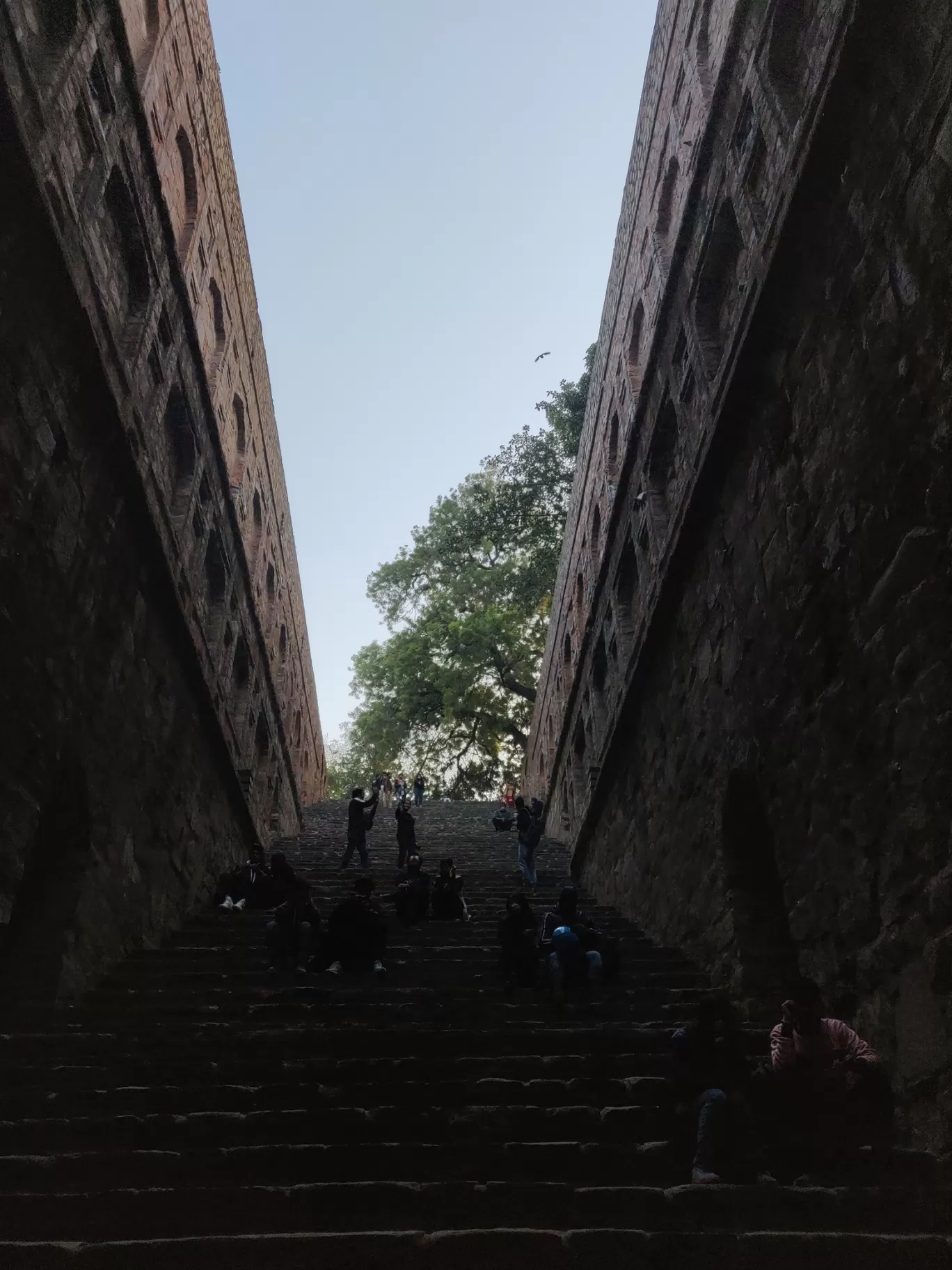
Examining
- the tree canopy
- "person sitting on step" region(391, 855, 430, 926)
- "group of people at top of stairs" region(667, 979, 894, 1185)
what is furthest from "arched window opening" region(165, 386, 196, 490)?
the tree canopy

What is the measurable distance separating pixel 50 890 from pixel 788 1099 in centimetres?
591

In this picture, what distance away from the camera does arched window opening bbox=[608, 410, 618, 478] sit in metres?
15.9

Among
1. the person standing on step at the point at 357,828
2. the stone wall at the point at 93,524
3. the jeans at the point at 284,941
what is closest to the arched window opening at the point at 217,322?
the stone wall at the point at 93,524

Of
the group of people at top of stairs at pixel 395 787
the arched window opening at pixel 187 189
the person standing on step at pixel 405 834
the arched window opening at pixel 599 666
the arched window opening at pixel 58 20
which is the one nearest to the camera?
the arched window opening at pixel 58 20

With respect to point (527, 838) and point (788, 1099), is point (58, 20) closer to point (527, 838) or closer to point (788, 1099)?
point (788, 1099)

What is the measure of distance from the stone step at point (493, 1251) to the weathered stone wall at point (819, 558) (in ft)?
3.56

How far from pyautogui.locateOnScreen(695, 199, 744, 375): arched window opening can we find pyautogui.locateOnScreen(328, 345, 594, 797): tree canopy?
21444mm

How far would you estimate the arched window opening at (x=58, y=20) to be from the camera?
7.52 m

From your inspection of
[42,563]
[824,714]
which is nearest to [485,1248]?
[824,714]

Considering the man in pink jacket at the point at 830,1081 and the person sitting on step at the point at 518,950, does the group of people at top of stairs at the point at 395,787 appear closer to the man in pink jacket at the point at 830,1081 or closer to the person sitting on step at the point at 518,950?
the person sitting on step at the point at 518,950

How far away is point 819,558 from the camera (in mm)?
6094

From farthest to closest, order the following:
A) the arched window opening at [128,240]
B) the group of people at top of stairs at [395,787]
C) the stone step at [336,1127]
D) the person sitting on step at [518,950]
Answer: the group of people at top of stairs at [395,787] → the arched window opening at [128,240] → the person sitting on step at [518,950] → the stone step at [336,1127]

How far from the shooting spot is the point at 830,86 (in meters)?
5.62

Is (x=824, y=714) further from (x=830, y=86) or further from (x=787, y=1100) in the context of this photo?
(x=830, y=86)
